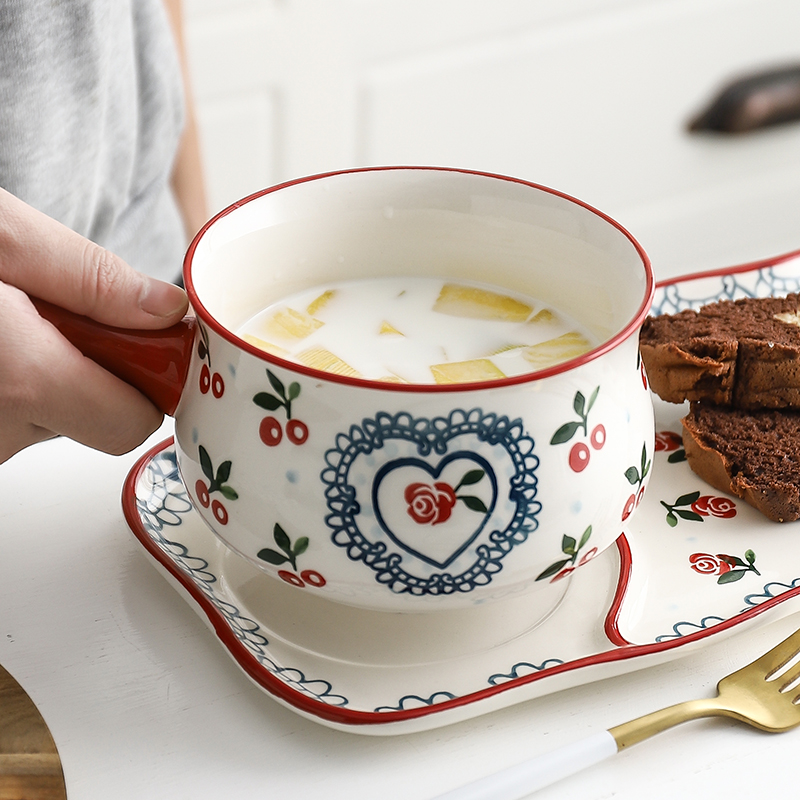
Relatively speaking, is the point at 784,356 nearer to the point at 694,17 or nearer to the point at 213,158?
the point at 213,158

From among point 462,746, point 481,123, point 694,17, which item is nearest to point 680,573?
point 462,746

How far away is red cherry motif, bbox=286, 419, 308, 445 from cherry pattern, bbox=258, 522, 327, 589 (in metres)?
0.05

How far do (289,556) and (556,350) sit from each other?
0.23m

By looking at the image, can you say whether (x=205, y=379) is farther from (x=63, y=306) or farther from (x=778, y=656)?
(x=778, y=656)

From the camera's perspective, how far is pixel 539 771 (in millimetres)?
485

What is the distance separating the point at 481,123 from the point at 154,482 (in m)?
1.81

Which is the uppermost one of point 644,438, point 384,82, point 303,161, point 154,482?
point 644,438

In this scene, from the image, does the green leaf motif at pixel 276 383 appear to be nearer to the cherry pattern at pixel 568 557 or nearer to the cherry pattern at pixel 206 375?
the cherry pattern at pixel 206 375

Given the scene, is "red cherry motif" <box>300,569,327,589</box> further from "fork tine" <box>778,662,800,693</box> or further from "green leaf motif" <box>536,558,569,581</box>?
"fork tine" <box>778,662,800,693</box>

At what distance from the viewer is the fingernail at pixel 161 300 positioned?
0.56m

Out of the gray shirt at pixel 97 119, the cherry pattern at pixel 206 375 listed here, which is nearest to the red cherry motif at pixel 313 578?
the cherry pattern at pixel 206 375

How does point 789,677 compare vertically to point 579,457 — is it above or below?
below

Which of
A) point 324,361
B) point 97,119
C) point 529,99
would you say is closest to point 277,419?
point 324,361

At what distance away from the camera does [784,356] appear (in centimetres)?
73
